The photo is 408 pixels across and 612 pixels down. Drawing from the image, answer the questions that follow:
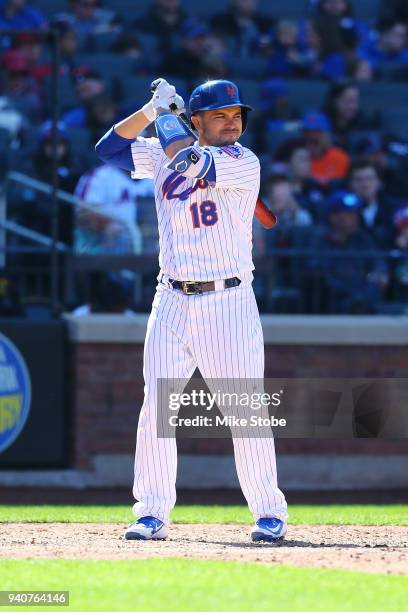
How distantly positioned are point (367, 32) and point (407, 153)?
284 centimetres

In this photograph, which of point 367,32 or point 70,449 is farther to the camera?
point 367,32

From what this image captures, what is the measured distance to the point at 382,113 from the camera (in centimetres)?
1266

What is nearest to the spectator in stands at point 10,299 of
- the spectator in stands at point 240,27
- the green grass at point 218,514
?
the green grass at point 218,514

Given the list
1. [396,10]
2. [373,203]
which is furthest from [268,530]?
[396,10]

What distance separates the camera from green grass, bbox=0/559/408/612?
12.7 feet

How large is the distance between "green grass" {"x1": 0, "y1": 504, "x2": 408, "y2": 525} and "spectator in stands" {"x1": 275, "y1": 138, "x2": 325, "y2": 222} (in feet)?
9.55

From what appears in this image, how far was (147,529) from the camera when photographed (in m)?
5.37

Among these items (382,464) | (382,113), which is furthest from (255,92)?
(382,464)

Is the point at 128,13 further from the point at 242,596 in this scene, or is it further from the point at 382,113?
the point at 242,596

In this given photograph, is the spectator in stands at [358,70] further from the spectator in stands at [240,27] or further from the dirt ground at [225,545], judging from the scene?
the dirt ground at [225,545]

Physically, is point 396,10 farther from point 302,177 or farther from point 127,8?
point 302,177

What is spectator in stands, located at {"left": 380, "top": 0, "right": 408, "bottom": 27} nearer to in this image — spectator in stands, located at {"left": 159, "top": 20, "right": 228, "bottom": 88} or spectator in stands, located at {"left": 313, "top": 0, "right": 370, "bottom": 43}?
spectator in stands, located at {"left": 313, "top": 0, "right": 370, "bottom": 43}

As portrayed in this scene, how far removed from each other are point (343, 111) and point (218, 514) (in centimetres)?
585

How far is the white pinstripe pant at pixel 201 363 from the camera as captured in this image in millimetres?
5316
